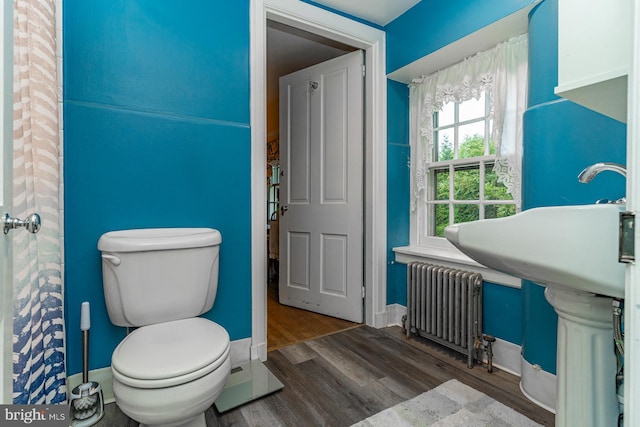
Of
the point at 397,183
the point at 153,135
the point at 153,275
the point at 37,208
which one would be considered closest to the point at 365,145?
the point at 397,183

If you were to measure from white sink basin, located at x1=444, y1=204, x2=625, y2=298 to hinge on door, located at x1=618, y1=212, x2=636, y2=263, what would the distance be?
0.11 metres

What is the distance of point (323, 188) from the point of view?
2.64 m

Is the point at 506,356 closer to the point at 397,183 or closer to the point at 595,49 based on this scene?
the point at 397,183

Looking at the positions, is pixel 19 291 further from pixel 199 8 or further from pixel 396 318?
pixel 396 318

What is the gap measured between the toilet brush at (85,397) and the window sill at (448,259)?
1.98 metres

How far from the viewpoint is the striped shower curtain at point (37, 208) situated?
0.99m

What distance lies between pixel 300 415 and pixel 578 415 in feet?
3.50

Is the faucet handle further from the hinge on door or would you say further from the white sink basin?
the hinge on door

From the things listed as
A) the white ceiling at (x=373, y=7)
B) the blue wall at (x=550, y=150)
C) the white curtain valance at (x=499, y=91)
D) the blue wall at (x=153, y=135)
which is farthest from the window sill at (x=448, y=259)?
the white ceiling at (x=373, y=7)

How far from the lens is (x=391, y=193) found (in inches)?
97.0

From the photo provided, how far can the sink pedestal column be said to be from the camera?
74cm

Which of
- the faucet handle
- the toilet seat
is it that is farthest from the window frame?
the toilet seat

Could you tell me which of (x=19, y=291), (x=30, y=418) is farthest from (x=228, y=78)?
(x=30, y=418)

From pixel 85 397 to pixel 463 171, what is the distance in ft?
8.28
